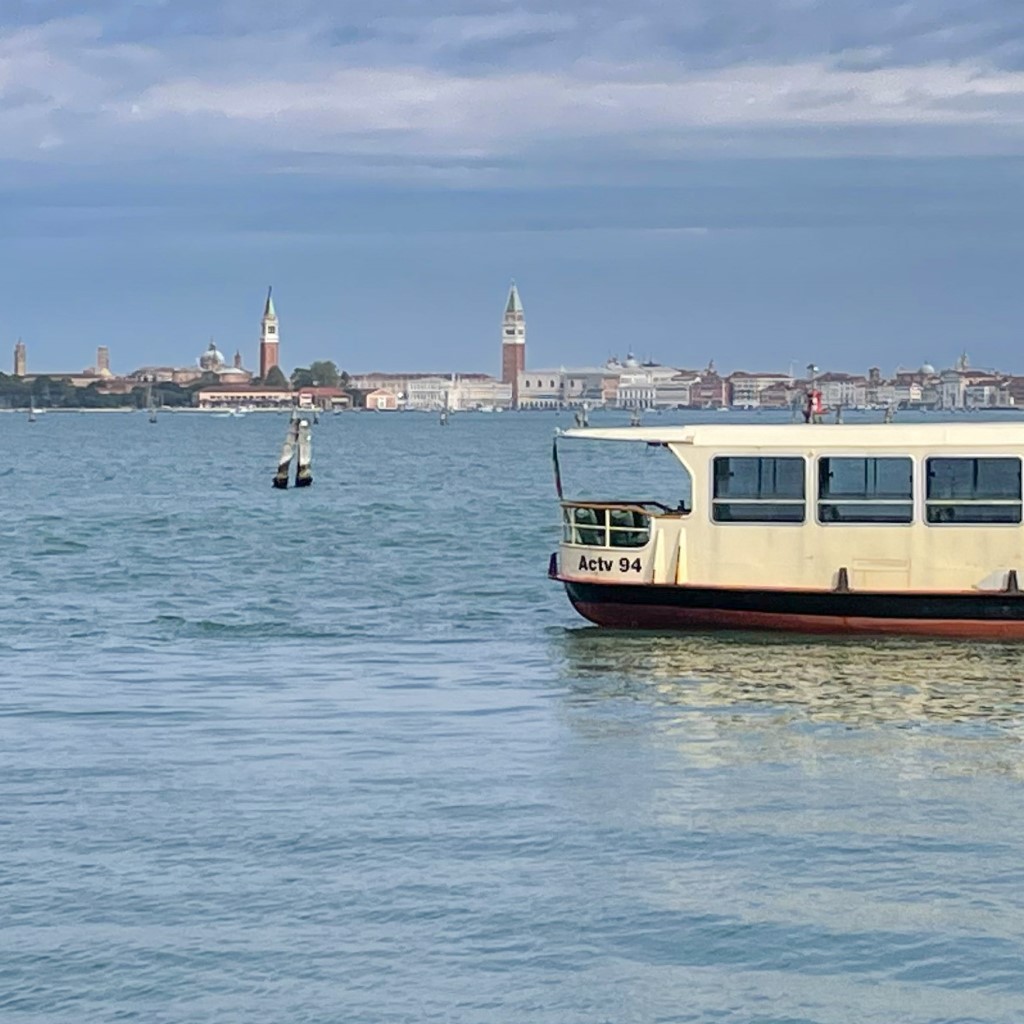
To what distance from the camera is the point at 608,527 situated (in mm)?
25656

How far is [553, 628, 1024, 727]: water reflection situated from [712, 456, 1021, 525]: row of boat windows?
137cm

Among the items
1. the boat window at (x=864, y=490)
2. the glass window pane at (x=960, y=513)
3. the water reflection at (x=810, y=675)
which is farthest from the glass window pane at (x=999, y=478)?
the water reflection at (x=810, y=675)

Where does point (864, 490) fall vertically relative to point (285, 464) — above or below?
above

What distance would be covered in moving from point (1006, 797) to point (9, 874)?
6.93m

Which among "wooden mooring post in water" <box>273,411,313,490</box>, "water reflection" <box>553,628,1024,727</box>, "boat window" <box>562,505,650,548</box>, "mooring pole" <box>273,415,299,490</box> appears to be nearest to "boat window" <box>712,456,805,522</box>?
"boat window" <box>562,505,650,548</box>

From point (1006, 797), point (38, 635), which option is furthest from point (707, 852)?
point (38, 635)

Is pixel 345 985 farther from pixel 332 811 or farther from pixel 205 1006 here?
pixel 332 811

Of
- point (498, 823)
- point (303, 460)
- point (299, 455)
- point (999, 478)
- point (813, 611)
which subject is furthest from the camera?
point (303, 460)

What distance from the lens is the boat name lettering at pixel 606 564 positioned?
2567cm

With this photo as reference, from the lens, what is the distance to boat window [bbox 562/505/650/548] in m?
25.6

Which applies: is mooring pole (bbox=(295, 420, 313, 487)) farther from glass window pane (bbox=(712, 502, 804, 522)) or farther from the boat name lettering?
glass window pane (bbox=(712, 502, 804, 522))

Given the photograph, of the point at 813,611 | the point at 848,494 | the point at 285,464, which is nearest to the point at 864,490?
the point at 848,494

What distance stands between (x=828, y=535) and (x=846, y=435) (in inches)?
43.5

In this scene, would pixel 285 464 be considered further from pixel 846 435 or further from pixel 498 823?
pixel 498 823
